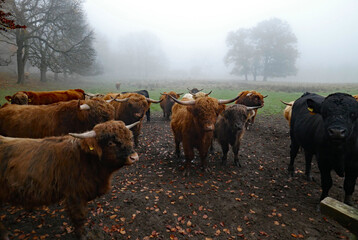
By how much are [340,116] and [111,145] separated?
3.62 m

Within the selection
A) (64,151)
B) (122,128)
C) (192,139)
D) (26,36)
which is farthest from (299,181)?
(26,36)

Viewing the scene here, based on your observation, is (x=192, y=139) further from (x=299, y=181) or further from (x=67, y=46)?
(x=67, y=46)

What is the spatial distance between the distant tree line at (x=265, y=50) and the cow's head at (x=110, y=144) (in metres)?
57.8

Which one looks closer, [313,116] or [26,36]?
[313,116]

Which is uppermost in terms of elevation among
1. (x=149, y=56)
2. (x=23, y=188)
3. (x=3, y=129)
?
(x=149, y=56)

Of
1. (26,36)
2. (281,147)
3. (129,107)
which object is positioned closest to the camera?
(129,107)

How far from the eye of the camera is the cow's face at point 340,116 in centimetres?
297

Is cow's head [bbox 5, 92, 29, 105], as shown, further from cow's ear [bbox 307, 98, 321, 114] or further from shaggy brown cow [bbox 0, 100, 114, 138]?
cow's ear [bbox 307, 98, 321, 114]

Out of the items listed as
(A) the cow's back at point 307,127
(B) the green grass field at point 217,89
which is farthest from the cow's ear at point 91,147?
(B) the green grass field at point 217,89

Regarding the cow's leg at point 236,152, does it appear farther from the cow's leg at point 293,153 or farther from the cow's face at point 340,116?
the cow's face at point 340,116

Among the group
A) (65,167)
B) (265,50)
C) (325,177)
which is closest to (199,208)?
(325,177)

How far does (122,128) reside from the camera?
294 cm

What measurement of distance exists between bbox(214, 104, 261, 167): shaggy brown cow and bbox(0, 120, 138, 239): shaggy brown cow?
3527 millimetres

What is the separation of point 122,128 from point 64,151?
982 millimetres
